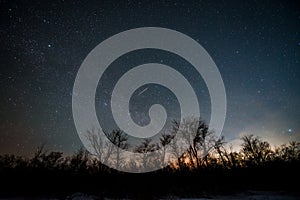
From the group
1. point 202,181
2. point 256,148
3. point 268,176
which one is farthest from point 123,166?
point 256,148

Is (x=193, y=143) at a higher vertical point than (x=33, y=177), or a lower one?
higher

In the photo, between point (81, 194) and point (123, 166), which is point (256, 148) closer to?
point (123, 166)

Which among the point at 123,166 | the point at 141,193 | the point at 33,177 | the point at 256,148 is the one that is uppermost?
the point at 256,148

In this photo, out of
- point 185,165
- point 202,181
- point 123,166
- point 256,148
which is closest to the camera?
point 202,181

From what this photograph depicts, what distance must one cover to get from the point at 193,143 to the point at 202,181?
10.9 m

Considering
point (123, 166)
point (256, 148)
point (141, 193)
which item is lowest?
point (141, 193)

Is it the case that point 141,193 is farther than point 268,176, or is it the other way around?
point 268,176

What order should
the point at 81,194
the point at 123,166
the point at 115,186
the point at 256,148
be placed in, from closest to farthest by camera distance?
the point at 81,194, the point at 115,186, the point at 123,166, the point at 256,148

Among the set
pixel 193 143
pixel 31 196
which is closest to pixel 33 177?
pixel 31 196

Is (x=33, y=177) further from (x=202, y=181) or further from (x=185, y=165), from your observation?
(x=185, y=165)

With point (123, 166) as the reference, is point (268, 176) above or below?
below

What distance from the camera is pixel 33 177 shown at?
715 inches

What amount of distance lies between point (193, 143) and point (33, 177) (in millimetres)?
25038

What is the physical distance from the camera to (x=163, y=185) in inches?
725
